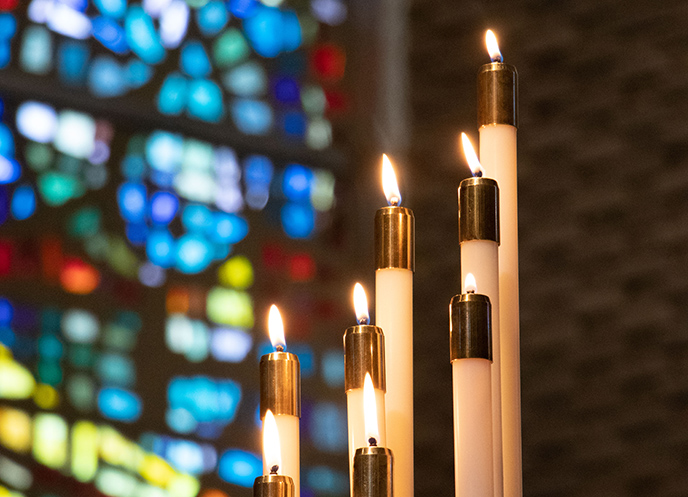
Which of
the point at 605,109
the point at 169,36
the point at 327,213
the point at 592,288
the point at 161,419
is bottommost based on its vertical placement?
the point at 161,419

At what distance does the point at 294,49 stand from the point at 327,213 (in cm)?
46

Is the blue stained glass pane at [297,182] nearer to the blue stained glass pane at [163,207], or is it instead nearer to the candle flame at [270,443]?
the blue stained glass pane at [163,207]

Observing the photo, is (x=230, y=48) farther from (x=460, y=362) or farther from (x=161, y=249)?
(x=460, y=362)

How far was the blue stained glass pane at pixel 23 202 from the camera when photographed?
2.17m

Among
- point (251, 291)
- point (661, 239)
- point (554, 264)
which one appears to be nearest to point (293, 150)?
point (251, 291)

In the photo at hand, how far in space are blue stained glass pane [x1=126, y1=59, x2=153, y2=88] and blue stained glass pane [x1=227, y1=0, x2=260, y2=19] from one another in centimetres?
34

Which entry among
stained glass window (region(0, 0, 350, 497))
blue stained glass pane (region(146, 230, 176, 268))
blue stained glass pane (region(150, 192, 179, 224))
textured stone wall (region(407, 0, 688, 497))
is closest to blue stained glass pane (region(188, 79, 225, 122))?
stained glass window (region(0, 0, 350, 497))

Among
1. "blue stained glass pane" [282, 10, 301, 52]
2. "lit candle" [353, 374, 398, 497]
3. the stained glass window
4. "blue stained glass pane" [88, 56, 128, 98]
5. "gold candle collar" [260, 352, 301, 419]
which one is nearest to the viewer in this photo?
"lit candle" [353, 374, 398, 497]

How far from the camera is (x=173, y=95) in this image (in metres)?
2.45

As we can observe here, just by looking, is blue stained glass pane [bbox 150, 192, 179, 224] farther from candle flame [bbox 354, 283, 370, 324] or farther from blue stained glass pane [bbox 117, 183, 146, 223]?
candle flame [bbox 354, 283, 370, 324]

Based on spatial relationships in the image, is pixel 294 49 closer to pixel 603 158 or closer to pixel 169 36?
pixel 169 36

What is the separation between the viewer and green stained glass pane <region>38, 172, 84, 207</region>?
2217 millimetres

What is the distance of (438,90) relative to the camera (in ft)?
8.98

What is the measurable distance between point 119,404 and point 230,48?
98 cm
